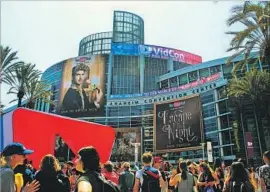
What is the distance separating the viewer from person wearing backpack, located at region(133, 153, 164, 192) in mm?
5219

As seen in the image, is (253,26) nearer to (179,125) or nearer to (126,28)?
(179,125)

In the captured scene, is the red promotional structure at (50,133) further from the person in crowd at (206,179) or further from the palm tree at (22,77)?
the palm tree at (22,77)

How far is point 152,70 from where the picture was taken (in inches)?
2867

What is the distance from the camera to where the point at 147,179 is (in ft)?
17.2

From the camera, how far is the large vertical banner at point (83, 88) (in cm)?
6544

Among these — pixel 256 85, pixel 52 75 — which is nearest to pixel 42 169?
pixel 256 85

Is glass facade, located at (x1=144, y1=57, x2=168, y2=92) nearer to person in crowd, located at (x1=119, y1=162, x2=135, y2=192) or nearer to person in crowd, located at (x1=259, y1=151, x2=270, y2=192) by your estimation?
person in crowd, located at (x1=119, y1=162, x2=135, y2=192)

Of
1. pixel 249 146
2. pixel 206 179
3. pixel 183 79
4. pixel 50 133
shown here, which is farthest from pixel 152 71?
pixel 206 179

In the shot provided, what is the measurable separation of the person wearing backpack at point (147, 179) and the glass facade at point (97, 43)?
7724 centimetres

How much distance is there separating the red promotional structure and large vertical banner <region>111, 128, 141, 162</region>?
46297 millimetres

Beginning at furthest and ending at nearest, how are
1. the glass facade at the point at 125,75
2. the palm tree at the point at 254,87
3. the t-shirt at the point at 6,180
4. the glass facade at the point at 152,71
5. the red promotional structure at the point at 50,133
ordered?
the glass facade at the point at 152,71 → the glass facade at the point at 125,75 → the palm tree at the point at 254,87 → the red promotional structure at the point at 50,133 → the t-shirt at the point at 6,180

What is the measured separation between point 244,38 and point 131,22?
66.6 meters

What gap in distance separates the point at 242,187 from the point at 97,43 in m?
80.9

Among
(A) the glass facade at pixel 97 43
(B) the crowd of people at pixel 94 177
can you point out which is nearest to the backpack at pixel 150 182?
(B) the crowd of people at pixel 94 177
